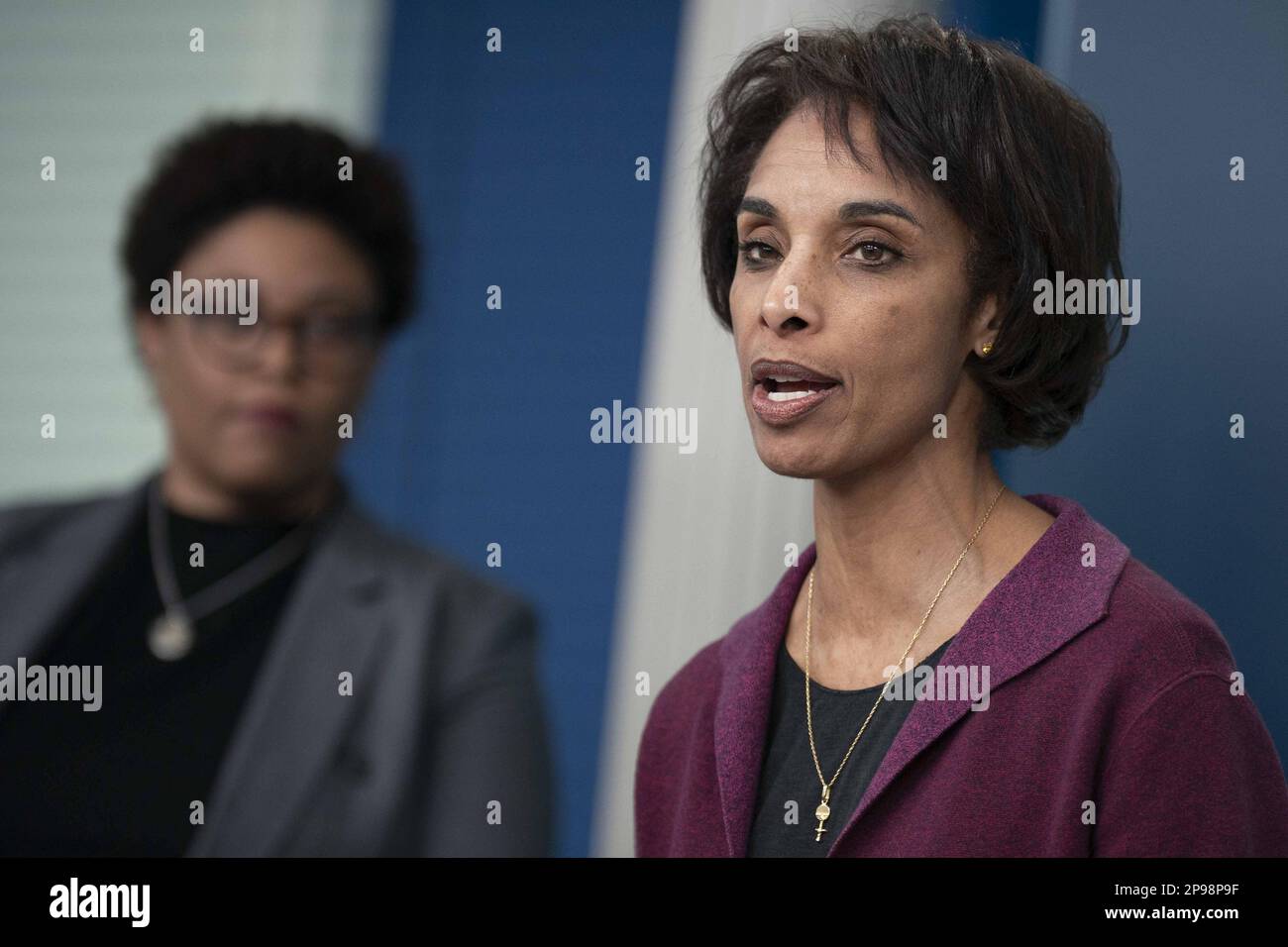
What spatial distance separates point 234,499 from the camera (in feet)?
7.62

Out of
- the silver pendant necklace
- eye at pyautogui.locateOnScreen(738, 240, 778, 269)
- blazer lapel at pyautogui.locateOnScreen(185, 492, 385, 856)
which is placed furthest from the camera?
the silver pendant necklace

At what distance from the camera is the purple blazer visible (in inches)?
59.0

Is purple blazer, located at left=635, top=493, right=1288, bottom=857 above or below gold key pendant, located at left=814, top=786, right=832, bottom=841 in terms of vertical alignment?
above

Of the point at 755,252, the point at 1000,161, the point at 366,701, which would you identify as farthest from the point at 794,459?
the point at 366,701

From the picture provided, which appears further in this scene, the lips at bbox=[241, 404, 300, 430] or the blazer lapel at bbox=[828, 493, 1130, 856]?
the lips at bbox=[241, 404, 300, 430]

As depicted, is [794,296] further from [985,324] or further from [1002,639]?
[1002,639]

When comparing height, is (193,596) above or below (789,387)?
below

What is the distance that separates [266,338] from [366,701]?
0.63 m

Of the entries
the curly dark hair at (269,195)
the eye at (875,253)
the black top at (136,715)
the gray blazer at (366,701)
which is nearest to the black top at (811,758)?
the eye at (875,253)

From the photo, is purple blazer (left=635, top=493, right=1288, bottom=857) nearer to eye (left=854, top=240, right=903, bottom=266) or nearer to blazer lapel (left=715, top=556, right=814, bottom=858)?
blazer lapel (left=715, top=556, right=814, bottom=858)

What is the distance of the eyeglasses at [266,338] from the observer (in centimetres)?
228

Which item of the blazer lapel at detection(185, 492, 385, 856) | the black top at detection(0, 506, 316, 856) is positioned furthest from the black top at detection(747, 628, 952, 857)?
the black top at detection(0, 506, 316, 856)

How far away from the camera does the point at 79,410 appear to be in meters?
2.57

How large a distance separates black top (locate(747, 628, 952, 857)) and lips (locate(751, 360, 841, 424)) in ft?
1.15
